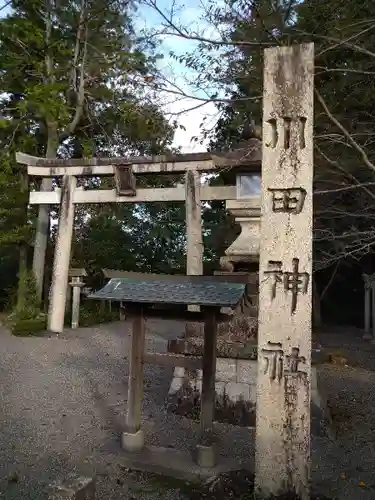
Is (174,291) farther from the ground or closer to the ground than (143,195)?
closer to the ground

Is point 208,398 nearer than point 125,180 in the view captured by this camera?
Yes

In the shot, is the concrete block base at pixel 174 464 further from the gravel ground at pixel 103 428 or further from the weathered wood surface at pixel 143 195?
the weathered wood surface at pixel 143 195

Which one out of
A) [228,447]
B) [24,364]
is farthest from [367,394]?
[24,364]

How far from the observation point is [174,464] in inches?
162

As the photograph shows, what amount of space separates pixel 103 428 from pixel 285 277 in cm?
309

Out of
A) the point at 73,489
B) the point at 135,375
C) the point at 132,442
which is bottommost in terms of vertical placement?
the point at 132,442

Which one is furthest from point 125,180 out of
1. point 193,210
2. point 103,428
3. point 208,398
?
point 208,398

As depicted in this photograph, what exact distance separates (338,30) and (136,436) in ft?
14.1

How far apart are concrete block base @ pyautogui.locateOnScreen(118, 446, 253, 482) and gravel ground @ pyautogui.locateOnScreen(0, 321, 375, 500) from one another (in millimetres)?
105

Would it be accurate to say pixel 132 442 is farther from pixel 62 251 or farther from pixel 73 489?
pixel 62 251

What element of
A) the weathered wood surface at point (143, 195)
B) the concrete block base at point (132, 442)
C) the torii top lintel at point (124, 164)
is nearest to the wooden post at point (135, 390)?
the concrete block base at point (132, 442)

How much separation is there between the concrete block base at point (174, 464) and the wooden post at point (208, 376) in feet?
1.04

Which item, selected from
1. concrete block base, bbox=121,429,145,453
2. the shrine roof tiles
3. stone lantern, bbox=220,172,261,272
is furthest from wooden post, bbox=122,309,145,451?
stone lantern, bbox=220,172,261,272

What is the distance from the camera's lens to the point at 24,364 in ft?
28.2
